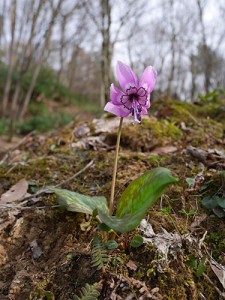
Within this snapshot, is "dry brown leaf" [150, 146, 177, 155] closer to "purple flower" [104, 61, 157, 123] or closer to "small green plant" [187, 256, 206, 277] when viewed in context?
"purple flower" [104, 61, 157, 123]

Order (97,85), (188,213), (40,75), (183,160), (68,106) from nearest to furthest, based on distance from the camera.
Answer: (188,213) → (183,160) → (40,75) → (68,106) → (97,85)

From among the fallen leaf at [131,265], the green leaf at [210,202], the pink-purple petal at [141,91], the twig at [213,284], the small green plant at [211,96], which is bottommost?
the twig at [213,284]

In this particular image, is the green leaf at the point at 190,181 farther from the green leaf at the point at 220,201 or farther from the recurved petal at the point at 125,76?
the recurved petal at the point at 125,76

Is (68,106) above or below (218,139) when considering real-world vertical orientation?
below

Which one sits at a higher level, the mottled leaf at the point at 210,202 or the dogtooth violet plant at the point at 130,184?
the dogtooth violet plant at the point at 130,184

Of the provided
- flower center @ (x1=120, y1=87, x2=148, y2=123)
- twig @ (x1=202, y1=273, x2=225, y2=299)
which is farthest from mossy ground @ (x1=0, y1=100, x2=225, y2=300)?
flower center @ (x1=120, y1=87, x2=148, y2=123)

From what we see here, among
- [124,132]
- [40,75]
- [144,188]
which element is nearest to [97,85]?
[40,75]

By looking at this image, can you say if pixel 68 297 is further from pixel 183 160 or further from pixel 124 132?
pixel 124 132

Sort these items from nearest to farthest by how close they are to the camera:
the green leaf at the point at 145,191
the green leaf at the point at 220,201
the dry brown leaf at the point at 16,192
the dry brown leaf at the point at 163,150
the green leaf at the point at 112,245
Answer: the green leaf at the point at 145,191 → the green leaf at the point at 112,245 → the green leaf at the point at 220,201 → the dry brown leaf at the point at 16,192 → the dry brown leaf at the point at 163,150

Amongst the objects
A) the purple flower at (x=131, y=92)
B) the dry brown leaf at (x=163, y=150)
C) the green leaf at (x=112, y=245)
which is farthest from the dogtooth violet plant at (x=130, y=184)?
the dry brown leaf at (x=163, y=150)
